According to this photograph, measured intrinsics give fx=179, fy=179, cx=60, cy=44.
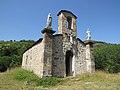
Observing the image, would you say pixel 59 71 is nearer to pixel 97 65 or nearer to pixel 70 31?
pixel 70 31

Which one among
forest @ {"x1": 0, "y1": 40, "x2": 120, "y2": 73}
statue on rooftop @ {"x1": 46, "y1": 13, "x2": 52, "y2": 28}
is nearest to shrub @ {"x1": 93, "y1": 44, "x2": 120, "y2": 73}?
forest @ {"x1": 0, "y1": 40, "x2": 120, "y2": 73}

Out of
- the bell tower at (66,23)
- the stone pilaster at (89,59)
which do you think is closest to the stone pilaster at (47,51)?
the bell tower at (66,23)

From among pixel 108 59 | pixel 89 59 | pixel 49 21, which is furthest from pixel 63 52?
pixel 108 59

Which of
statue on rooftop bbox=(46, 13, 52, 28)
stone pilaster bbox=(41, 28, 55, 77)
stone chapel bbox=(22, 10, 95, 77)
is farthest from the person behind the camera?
statue on rooftop bbox=(46, 13, 52, 28)

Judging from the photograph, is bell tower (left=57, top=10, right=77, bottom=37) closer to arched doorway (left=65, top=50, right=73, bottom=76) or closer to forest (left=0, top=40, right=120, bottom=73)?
arched doorway (left=65, top=50, right=73, bottom=76)

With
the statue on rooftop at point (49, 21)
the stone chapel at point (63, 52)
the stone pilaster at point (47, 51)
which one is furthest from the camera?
the statue on rooftop at point (49, 21)

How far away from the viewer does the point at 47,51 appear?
16.4m

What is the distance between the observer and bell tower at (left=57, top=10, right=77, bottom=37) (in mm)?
18688

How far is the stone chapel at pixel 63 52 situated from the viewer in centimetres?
1641

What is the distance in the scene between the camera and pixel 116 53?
41562 mm

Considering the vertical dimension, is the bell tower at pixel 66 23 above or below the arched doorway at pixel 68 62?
above

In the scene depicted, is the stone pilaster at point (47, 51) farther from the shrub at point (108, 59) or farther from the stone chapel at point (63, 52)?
the shrub at point (108, 59)

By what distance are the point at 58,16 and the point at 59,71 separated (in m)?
5.93

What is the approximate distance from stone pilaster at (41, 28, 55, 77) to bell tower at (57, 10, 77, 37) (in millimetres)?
2137
